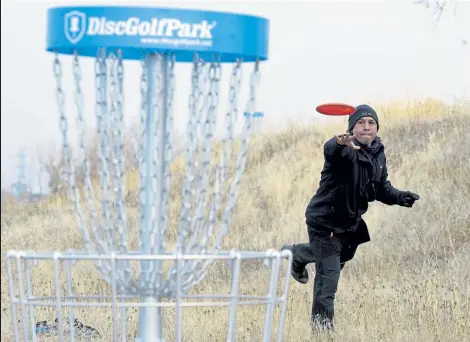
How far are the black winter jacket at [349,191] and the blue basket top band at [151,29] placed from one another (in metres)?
2.66

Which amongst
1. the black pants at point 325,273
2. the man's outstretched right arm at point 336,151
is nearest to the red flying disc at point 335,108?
the man's outstretched right arm at point 336,151

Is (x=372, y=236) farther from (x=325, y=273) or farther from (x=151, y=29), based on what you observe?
(x=151, y=29)

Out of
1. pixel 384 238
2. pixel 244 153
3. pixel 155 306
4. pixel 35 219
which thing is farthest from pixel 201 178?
pixel 35 219

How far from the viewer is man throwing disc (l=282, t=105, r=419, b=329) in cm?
732

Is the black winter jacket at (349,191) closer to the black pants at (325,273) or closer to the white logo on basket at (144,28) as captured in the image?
the black pants at (325,273)

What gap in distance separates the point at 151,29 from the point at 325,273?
3313 millimetres

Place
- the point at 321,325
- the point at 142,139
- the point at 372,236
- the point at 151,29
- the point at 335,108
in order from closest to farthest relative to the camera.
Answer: the point at 151,29 < the point at 142,139 < the point at 335,108 < the point at 321,325 < the point at 372,236

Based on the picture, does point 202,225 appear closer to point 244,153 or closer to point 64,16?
point 244,153

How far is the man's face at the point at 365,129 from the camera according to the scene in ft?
24.2

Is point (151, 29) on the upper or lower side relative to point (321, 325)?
upper

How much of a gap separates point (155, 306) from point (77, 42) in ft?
3.86

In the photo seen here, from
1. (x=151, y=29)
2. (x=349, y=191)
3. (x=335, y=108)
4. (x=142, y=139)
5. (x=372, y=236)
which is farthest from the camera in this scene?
(x=372, y=236)

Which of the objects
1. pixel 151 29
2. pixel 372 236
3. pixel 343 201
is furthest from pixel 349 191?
pixel 372 236

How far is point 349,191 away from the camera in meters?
7.32
